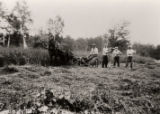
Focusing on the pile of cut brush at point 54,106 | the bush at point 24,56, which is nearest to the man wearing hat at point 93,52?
the bush at point 24,56

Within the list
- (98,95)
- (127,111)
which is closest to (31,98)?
(98,95)

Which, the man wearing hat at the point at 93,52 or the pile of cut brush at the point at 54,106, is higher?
the man wearing hat at the point at 93,52

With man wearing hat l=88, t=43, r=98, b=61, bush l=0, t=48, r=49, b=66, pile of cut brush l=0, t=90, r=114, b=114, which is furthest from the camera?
man wearing hat l=88, t=43, r=98, b=61

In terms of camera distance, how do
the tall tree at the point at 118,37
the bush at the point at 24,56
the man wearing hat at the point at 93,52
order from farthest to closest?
1. the tall tree at the point at 118,37
2. the man wearing hat at the point at 93,52
3. the bush at the point at 24,56

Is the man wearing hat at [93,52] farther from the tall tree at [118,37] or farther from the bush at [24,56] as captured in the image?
the tall tree at [118,37]

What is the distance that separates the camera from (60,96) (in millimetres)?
5238

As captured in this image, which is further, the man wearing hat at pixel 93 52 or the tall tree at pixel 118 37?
the tall tree at pixel 118 37

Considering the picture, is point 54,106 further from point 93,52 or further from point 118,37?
point 118,37

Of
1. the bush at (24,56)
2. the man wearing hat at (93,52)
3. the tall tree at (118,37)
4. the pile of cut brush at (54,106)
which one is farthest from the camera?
the tall tree at (118,37)

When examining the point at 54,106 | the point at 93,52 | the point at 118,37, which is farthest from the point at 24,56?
the point at 118,37

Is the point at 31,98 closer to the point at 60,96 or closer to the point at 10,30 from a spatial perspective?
the point at 60,96

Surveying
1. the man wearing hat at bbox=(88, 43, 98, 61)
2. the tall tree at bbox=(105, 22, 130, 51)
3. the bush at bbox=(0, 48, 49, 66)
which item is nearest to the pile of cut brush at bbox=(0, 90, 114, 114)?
the bush at bbox=(0, 48, 49, 66)

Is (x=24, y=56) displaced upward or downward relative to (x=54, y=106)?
upward

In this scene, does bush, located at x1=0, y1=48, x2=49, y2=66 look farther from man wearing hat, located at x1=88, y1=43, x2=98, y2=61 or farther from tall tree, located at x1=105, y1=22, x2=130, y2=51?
tall tree, located at x1=105, y1=22, x2=130, y2=51
